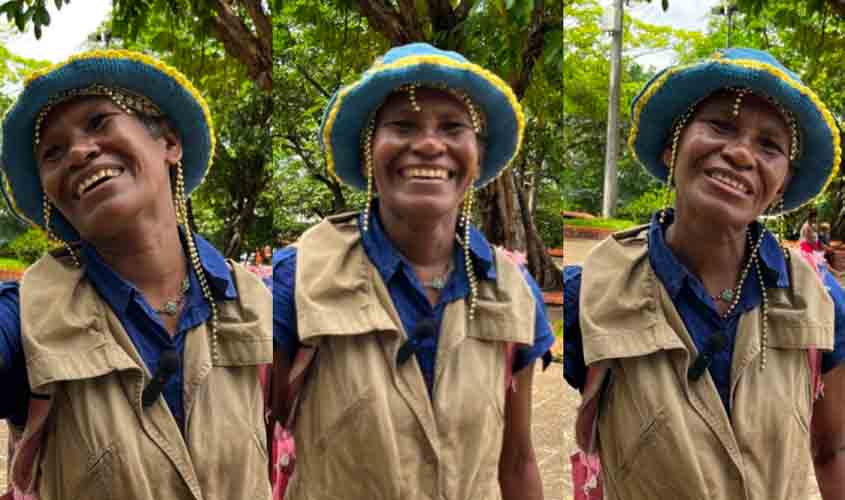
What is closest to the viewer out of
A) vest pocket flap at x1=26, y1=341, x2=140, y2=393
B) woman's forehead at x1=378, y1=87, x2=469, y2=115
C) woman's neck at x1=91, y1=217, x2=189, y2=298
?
vest pocket flap at x1=26, y1=341, x2=140, y2=393

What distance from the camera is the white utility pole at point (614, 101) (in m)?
1.49

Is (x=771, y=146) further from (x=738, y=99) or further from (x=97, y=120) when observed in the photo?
(x=97, y=120)

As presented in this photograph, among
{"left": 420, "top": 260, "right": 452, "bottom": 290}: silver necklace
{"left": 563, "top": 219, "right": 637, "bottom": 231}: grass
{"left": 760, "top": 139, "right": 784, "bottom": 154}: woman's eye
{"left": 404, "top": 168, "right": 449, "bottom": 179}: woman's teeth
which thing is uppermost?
A: {"left": 760, "top": 139, "right": 784, "bottom": 154}: woman's eye

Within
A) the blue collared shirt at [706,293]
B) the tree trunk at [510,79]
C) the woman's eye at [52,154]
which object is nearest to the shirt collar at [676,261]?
the blue collared shirt at [706,293]

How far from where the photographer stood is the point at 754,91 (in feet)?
4.37

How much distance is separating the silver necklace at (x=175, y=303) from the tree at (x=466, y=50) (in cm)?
35

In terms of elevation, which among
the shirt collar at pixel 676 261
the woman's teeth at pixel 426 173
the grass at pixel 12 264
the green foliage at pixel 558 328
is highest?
the woman's teeth at pixel 426 173

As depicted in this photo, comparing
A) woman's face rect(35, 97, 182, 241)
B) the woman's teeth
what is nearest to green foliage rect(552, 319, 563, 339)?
the woman's teeth

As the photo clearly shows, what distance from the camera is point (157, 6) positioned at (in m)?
1.52

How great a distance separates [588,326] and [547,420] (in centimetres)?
35

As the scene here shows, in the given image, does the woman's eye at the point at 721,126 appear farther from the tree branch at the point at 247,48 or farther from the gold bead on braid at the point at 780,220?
the tree branch at the point at 247,48

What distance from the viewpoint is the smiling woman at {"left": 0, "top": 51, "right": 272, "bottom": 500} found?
1.19 m

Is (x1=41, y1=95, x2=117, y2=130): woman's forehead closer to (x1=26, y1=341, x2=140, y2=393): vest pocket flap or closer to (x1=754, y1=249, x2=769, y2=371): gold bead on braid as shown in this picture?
(x1=26, y1=341, x2=140, y2=393): vest pocket flap

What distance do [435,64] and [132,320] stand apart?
2.14ft
